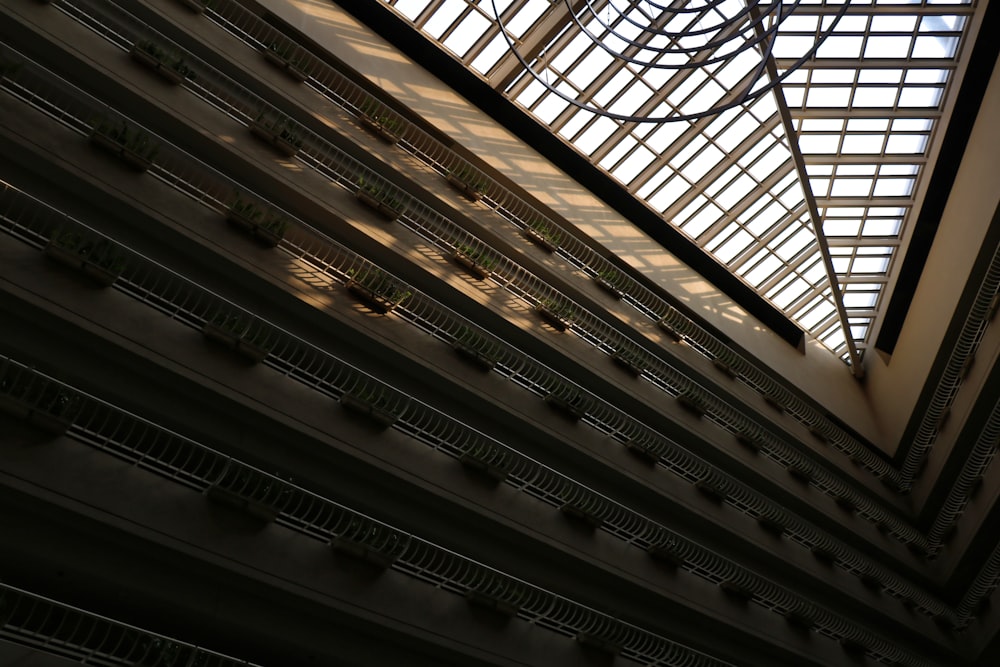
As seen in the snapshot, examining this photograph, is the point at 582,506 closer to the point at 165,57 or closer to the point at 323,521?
the point at 323,521

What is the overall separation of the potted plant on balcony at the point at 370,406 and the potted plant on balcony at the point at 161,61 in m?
6.53

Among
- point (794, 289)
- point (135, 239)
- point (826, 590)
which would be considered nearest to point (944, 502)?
point (826, 590)

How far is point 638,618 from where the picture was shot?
15.4 meters

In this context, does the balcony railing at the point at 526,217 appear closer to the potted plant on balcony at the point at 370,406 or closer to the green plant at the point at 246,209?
the green plant at the point at 246,209

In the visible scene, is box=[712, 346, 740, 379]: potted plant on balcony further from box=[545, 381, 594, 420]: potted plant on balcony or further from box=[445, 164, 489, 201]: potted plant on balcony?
box=[445, 164, 489, 201]: potted plant on balcony

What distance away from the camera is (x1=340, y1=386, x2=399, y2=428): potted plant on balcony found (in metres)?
12.9

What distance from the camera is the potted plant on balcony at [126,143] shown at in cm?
1236

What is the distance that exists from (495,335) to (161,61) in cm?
817

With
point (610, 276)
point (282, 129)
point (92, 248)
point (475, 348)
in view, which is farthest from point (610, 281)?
point (92, 248)

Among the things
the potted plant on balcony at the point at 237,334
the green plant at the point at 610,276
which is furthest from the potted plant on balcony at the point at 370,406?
the green plant at the point at 610,276

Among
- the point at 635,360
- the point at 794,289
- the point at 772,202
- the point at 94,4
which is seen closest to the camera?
the point at 94,4

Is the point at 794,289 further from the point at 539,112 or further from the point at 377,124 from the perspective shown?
the point at 377,124

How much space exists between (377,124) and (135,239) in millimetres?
6535

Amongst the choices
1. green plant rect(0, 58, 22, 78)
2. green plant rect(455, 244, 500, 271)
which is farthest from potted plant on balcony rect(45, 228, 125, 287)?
green plant rect(455, 244, 500, 271)
